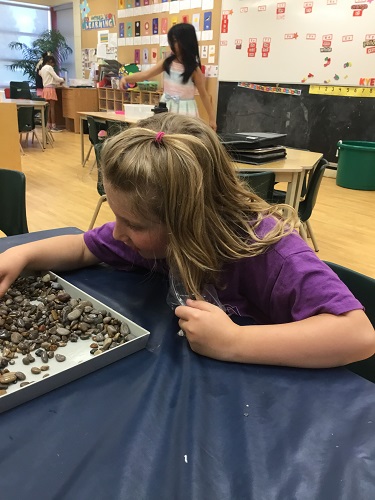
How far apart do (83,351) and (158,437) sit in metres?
0.23

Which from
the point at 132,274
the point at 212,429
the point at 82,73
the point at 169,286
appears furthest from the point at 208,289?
the point at 82,73

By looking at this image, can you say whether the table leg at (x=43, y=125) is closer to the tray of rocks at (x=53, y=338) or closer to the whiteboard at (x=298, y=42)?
the whiteboard at (x=298, y=42)

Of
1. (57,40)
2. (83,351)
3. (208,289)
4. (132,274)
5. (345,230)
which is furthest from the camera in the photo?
(57,40)

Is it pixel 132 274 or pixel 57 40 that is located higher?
pixel 57 40

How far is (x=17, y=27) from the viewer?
9.47 meters

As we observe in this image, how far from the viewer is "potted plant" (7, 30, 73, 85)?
29.9 feet

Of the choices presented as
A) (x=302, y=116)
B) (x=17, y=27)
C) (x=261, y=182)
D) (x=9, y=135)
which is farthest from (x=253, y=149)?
(x=17, y=27)

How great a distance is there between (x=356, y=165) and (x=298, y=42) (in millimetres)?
1662

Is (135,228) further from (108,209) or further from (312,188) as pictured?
(108,209)

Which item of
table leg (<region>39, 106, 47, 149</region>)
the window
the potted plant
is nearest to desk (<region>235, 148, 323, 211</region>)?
table leg (<region>39, 106, 47, 149</region>)

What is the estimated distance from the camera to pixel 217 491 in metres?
0.49

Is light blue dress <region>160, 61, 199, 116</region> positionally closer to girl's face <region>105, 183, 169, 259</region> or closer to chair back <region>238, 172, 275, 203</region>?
chair back <region>238, 172, 275, 203</region>

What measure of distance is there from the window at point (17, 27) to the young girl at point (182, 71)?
705 centimetres

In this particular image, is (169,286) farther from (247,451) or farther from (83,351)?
(247,451)
